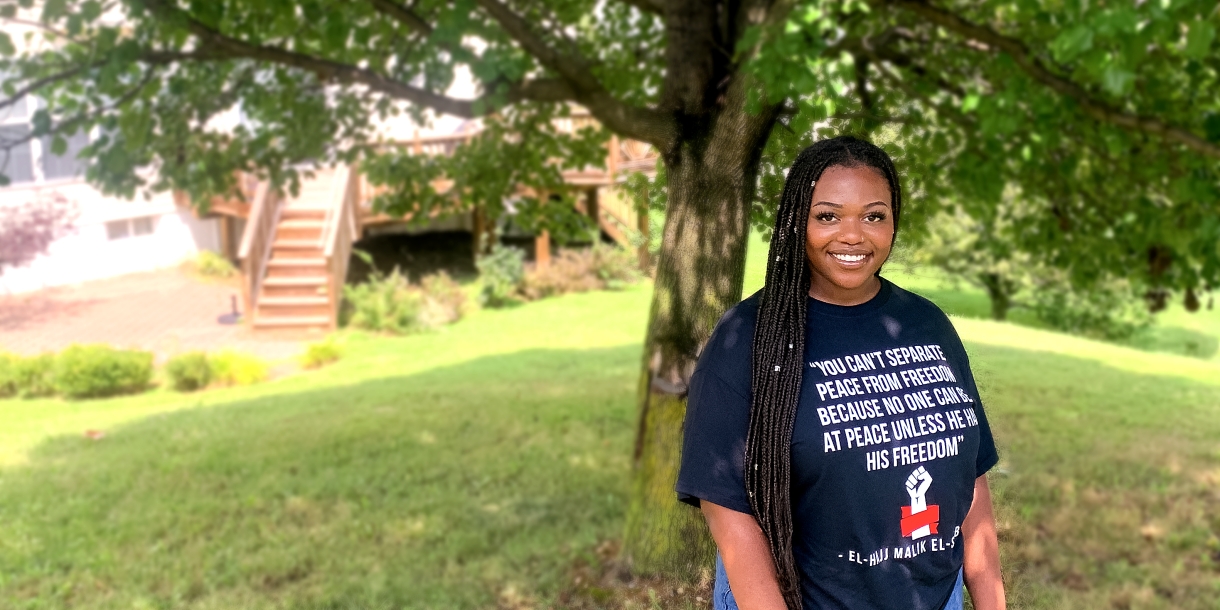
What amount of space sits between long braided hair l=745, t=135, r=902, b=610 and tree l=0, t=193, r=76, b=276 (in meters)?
17.9

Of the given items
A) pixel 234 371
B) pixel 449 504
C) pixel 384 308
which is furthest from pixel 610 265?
pixel 449 504

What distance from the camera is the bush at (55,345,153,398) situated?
12.8 m

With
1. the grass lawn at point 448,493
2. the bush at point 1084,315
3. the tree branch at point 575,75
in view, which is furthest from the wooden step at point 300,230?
the bush at point 1084,315

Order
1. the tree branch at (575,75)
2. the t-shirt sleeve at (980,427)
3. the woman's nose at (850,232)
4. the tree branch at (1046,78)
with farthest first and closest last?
1. the tree branch at (1046,78)
2. the tree branch at (575,75)
3. the t-shirt sleeve at (980,427)
4. the woman's nose at (850,232)

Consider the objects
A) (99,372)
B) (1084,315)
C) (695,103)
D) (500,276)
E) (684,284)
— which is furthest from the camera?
(500,276)

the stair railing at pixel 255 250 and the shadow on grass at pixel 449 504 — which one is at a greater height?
the stair railing at pixel 255 250

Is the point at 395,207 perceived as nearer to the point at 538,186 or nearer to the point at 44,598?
the point at 538,186

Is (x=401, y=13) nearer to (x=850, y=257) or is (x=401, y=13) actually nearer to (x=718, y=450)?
(x=850, y=257)

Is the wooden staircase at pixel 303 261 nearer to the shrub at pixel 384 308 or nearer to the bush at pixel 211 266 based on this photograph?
the shrub at pixel 384 308

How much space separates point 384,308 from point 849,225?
1566 centimetres

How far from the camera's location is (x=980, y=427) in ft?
6.72

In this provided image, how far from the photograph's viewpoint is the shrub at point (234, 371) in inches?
524

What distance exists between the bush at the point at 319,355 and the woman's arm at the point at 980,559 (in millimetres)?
13289

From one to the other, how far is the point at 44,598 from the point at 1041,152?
246 inches
